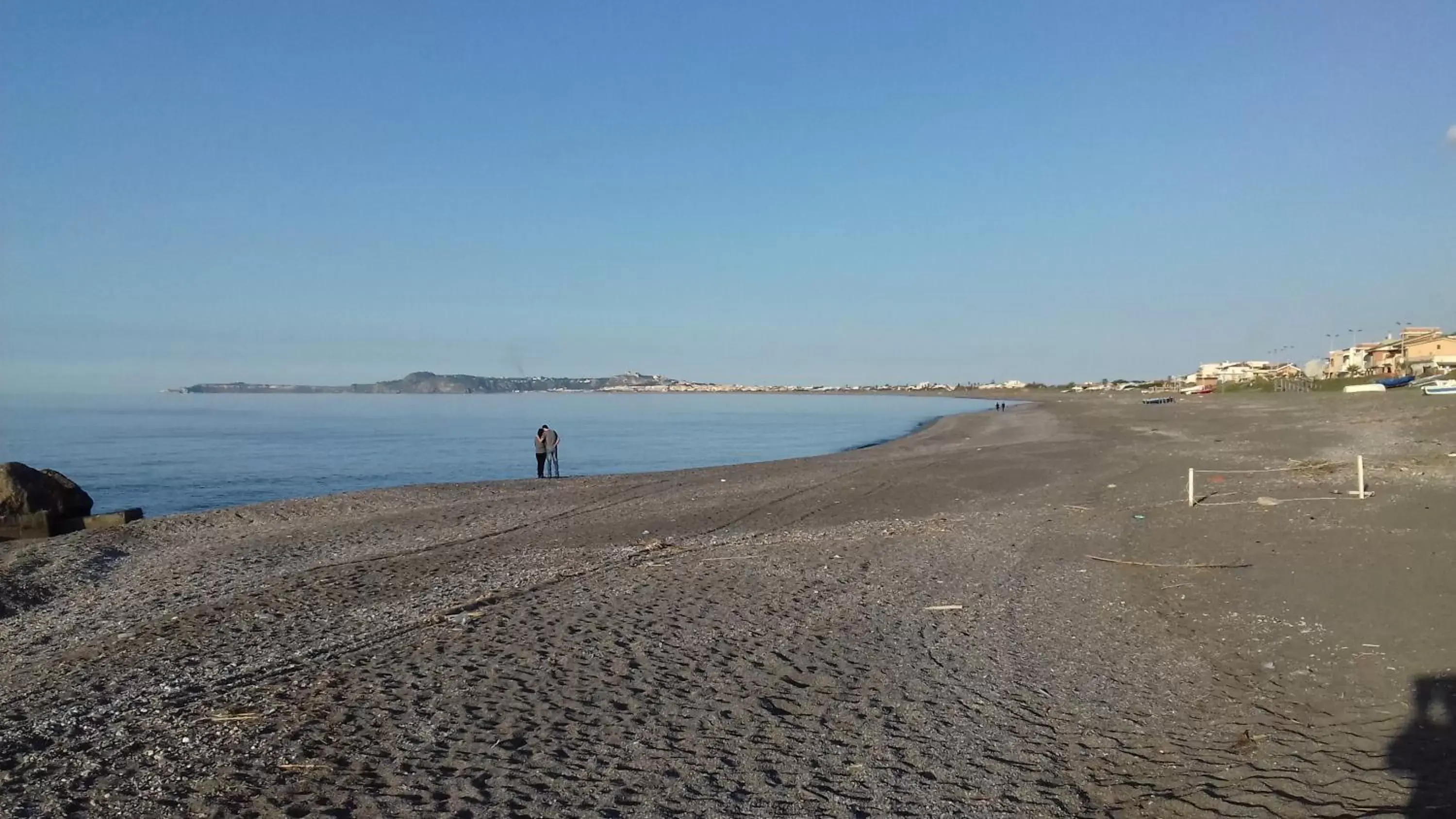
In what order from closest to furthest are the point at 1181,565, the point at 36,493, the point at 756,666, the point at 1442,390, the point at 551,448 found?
the point at 756,666 → the point at 1181,565 → the point at 36,493 → the point at 551,448 → the point at 1442,390

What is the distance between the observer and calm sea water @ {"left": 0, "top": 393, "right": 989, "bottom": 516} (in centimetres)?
2994

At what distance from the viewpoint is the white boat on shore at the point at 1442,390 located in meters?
41.6

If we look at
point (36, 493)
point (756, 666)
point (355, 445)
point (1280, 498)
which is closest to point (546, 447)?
point (36, 493)

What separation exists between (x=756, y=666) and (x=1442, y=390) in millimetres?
49192

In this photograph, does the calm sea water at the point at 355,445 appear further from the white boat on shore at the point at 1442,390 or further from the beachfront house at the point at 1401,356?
the beachfront house at the point at 1401,356

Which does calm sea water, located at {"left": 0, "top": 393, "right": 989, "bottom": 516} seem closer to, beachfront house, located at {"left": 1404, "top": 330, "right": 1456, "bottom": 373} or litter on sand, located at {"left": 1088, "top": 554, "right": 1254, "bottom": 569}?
litter on sand, located at {"left": 1088, "top": 554, "right": 1254, "bottom": 569}

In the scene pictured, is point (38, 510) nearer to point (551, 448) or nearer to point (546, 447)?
point (546, 447)

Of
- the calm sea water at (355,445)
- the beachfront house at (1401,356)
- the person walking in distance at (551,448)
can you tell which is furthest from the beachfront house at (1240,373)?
the person walking in distance at (551,448)

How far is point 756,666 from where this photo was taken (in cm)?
754

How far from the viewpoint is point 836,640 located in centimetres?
834

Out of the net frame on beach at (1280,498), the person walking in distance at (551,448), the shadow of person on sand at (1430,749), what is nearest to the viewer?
the shadow of person on sand at (1430,749)

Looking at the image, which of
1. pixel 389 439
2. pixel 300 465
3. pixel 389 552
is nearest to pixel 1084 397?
pixel 389 439

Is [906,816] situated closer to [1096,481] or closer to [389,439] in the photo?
[1096,481]

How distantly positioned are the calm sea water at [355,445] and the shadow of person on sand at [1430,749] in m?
25.6
